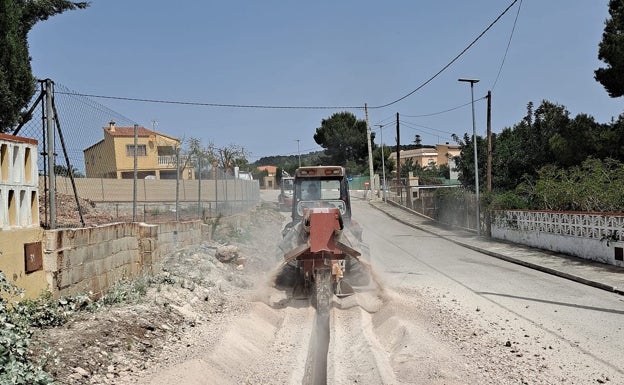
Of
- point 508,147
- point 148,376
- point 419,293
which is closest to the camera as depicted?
point 148,376

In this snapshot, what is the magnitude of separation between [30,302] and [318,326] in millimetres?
4750

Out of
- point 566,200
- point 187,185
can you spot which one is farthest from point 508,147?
point 187,185

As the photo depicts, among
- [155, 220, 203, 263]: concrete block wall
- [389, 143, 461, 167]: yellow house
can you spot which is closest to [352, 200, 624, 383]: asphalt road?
[155, 220, 203, 263]: concrete block wall

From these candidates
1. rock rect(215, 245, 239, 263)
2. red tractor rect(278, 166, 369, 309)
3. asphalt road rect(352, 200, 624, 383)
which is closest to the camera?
asphalt road rect(352, 200, 624, 383)

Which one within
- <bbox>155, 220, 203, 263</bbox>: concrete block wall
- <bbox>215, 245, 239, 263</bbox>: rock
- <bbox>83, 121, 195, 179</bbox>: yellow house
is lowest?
<bbox>215, 245, 239, 263</bbox>: rock

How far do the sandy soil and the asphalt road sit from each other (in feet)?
1.04

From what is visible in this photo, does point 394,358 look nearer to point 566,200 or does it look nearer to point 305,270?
point 305,270

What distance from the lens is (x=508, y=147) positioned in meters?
39.6

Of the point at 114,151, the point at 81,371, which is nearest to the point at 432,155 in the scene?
the point at 114,151

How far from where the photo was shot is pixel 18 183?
22.3ft

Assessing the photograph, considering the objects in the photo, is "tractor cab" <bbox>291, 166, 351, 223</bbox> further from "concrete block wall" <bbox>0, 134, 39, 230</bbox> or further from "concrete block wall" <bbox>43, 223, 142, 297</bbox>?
"concrete block wall" <bbox>0, 134, 39, 230</bbox>

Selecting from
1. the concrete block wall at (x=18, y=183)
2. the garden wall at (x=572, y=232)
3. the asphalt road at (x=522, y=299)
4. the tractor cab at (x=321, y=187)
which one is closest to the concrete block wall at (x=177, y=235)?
the tractor cab at (x=321, y=187)

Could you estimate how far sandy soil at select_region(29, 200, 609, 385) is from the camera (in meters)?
6.25

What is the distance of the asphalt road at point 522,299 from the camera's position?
26.5 feet
